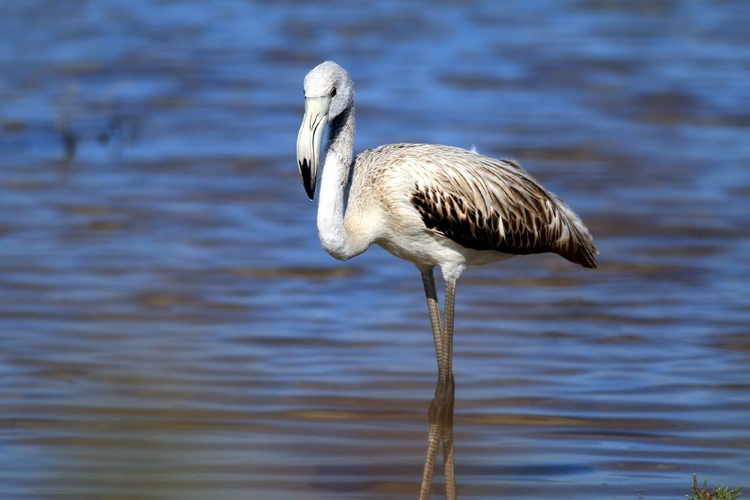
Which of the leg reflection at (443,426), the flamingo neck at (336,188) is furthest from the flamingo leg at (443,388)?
the flamingo neck at (336,188)

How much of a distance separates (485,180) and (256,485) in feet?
5.77

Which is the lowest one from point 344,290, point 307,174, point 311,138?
point 344,290

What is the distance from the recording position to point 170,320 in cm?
893

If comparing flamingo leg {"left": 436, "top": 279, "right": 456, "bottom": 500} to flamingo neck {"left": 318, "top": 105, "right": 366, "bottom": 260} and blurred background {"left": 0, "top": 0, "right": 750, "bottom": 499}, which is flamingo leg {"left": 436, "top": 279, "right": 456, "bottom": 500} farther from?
flamingo neck {"left": 318, "top": 105, "right": 366, "bottom": 260}

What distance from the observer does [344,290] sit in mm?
9766

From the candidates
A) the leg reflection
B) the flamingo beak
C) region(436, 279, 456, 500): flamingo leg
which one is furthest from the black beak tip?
the leg reflection

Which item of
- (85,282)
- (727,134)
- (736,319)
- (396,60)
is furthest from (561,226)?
(396,60)

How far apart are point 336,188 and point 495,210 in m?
0.92

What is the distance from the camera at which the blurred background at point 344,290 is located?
255 inches

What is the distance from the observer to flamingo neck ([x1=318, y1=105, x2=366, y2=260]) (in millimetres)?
5766

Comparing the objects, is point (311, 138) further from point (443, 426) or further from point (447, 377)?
point (443, 426)

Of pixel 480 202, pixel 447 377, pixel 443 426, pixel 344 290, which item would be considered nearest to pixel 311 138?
pixel 480 202

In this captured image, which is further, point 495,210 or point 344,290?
point 344,290

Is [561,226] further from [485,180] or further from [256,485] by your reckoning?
[256,485]
